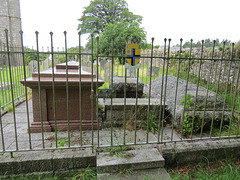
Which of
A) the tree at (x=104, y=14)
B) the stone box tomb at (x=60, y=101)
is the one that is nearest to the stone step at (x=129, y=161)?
the stone box tomb at (x=60, y=101)

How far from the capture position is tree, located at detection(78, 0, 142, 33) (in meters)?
25.2

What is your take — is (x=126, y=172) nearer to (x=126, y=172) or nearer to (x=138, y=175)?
(x=126, y=172)

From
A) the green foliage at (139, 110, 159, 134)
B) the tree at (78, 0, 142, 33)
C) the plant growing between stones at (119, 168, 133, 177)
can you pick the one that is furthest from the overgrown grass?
the tree at (78, 0, 142, 33)

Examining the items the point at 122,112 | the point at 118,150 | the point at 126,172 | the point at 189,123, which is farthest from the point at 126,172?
the point at 189,123

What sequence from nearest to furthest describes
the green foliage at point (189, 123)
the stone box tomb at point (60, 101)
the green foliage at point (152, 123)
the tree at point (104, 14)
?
the stone box tomb at point (60, 101)
the green foliage at point (189, 123)
the green foliage at point (152, 123)
the tree at point (104, 14)

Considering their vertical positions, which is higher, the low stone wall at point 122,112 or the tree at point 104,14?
the tree at point 104,14

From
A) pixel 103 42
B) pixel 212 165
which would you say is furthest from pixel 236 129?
pixel 103 42

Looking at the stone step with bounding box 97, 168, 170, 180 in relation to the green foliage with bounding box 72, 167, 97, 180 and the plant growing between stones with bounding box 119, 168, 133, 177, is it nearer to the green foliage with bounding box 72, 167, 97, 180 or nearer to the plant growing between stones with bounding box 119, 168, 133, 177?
the plant growing between stones with bounding box 119, 168, 133, 177

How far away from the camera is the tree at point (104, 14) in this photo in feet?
82.6

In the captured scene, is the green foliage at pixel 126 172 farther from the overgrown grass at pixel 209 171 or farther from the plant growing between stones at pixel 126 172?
the overgrown grass at pixel 209 171

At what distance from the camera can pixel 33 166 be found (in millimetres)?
2211

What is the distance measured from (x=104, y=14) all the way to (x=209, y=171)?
27421 millimetres

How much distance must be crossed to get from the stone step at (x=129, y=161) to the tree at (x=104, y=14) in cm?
2523

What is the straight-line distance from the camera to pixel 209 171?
8.13ft
